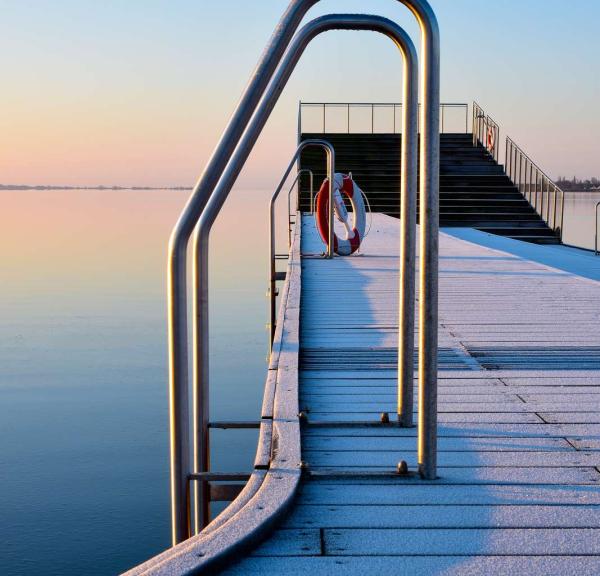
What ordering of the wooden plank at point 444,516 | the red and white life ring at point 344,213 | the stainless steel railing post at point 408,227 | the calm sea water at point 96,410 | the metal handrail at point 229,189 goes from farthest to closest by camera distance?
1. the red and white life ring at point 344,213
2. the calm sea water at point 96,410
3. the stainless steel railing post at point 408,227
4. the metal handrail at point 229,189
5. the wooden plank at point 444,516

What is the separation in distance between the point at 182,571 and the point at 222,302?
17674mm

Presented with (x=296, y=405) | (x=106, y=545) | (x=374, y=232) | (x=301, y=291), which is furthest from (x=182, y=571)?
(x=374, y=232)

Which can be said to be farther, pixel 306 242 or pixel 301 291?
pixel 306 242

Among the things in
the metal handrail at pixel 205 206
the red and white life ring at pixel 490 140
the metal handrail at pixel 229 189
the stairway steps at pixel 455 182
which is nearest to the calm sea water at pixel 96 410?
the stairway steps at pixel 455 182

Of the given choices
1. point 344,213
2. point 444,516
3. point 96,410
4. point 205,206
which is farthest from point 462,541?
point 96,410

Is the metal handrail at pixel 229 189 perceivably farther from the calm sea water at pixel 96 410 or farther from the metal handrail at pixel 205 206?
the calm sea water at pixel 96 410

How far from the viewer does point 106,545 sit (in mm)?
6059

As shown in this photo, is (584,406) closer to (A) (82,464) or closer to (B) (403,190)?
(B) (403,190)

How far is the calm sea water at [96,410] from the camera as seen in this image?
6.13m

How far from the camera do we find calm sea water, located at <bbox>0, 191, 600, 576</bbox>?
6133mm

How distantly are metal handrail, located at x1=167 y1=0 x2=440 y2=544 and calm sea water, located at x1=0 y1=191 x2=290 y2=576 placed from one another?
4160 millimetres

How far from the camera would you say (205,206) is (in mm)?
1735

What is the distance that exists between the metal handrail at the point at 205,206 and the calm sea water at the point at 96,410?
13.6 feet

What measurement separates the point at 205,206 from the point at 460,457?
85 centimetres
